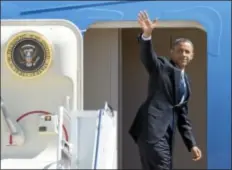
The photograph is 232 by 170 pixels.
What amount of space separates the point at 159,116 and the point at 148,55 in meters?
0.34

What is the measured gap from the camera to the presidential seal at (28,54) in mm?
3758

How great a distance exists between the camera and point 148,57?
115 inches

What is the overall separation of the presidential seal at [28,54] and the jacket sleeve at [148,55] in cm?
99

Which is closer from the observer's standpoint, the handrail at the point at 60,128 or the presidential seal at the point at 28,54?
the handrail at the point at 60,128

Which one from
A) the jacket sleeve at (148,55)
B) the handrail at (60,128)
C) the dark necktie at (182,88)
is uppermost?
the jacket sleeve at (148,55)

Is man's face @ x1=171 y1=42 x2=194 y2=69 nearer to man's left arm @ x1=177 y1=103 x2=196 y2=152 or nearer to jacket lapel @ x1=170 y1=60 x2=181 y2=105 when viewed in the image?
jacket lapel @ x1=170 y1=60 x2=181 y2=105

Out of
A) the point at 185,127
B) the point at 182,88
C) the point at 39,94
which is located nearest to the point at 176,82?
the point at 182,88

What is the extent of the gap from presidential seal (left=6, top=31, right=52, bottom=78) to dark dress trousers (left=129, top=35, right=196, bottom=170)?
3.10ft

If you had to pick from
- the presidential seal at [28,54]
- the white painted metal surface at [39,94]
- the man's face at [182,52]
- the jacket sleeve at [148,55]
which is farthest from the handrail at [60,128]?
the man's face at [182,52]

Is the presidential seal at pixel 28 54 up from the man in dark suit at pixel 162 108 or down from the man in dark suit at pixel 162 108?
up

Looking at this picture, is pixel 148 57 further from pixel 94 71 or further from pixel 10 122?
pixel 94 71

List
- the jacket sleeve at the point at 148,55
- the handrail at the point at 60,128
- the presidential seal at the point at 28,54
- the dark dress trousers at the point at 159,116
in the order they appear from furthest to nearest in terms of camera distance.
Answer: the presidential seal at the point at 28,54, the handrail at the point at 60,128, the dark dress trousers at the point at 159,116, the jacket sleeve at the point at 148,55

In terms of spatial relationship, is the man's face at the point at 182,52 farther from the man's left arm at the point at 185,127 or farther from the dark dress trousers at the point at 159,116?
the man's left arm at the point at 185,127

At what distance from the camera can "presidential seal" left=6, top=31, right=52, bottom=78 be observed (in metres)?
3.76
